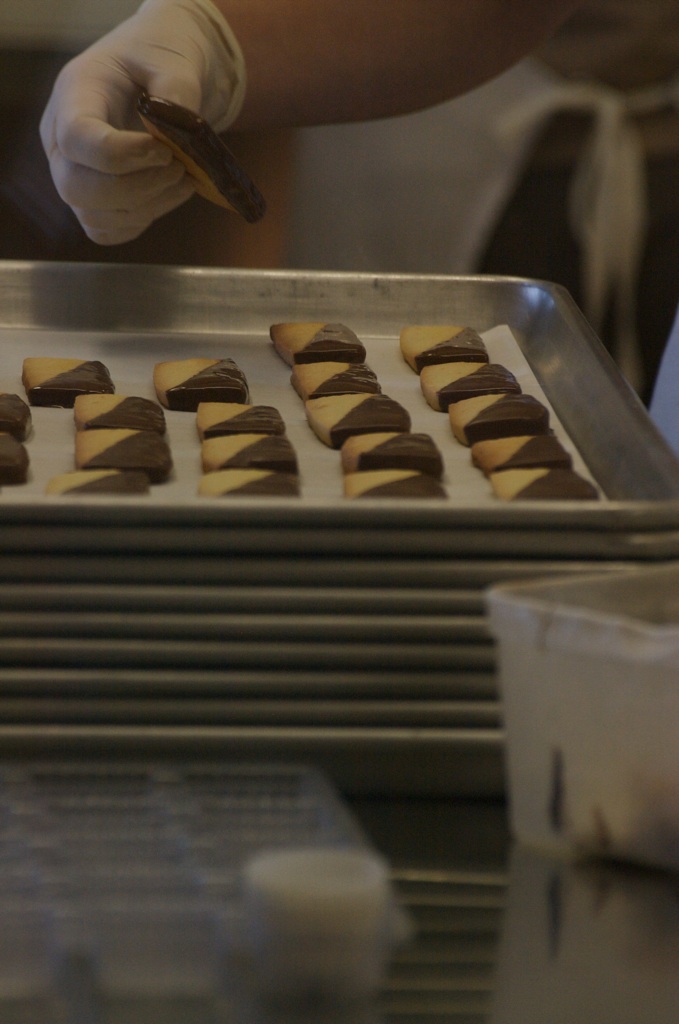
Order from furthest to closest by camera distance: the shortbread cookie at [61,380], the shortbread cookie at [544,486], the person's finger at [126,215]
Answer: the person's finger at [126,215] → the shortbread cookie at [61,380] → the shortbread cookie at [544,486]

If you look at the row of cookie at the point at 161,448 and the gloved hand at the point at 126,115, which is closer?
the row of cookie at the point at 161,448

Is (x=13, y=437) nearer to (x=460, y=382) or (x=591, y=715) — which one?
(x=460, y=382)

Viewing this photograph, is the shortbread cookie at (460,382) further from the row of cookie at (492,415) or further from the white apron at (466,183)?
the white apron at (466,183)

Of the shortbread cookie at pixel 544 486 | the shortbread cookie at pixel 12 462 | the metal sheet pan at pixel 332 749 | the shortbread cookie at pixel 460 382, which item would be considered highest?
the shortbread cookie at pixel 460 382

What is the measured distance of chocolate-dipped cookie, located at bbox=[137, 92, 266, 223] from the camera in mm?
1303

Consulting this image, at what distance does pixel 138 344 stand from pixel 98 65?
384mm

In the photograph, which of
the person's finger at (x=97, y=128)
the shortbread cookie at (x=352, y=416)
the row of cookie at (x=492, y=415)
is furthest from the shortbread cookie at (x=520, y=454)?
the person's finger at (x=97, y=128)

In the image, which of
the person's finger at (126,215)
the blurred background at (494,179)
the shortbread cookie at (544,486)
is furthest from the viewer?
the blurred background at (494,179)

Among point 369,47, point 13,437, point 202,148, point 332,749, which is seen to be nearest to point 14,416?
point 13,437

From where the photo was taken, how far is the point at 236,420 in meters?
1.21

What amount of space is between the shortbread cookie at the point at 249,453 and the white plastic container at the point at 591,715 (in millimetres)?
446

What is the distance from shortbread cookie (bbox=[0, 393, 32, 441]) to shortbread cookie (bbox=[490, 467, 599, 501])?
47cm

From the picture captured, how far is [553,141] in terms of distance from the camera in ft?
8.59

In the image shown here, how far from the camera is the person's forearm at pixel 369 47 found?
1870mm
